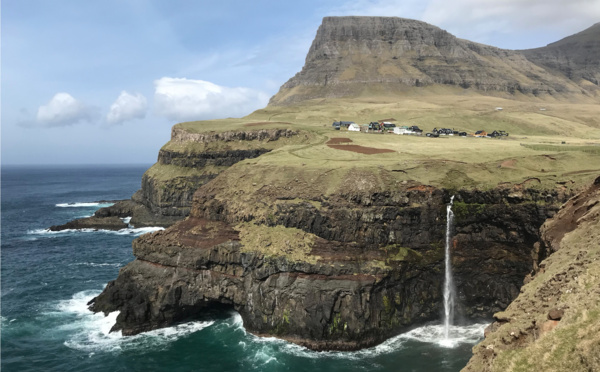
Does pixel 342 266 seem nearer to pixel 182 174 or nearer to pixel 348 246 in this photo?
pixel 348 246

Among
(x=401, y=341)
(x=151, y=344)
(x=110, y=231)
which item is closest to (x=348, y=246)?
(x=401, y=341)

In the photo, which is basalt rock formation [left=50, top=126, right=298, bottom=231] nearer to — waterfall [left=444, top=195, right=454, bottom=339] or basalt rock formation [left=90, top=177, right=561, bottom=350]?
basalt rock formation [left=90, top=177, right=561, bottom=350]

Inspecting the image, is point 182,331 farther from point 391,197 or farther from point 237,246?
point 391,197

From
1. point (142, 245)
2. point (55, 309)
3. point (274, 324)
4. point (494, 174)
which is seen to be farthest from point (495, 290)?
point (55, 309)

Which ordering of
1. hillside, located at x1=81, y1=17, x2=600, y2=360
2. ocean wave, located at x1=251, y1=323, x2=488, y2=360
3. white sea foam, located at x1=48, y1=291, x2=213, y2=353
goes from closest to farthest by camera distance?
ocean wave, located at x1=251, y1=323, x2=488, y2=360 → white sea foam, located at x1=48, y1=291, x2=213, y2=353 → hillside, located at x1=81, y1=17, x2=600, y2=360

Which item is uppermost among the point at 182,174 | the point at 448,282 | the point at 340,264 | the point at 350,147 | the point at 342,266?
the point at 350,147

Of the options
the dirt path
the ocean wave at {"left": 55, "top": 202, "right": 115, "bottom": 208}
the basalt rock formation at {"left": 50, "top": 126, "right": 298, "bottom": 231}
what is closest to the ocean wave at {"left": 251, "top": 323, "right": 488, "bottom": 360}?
the dirt path
